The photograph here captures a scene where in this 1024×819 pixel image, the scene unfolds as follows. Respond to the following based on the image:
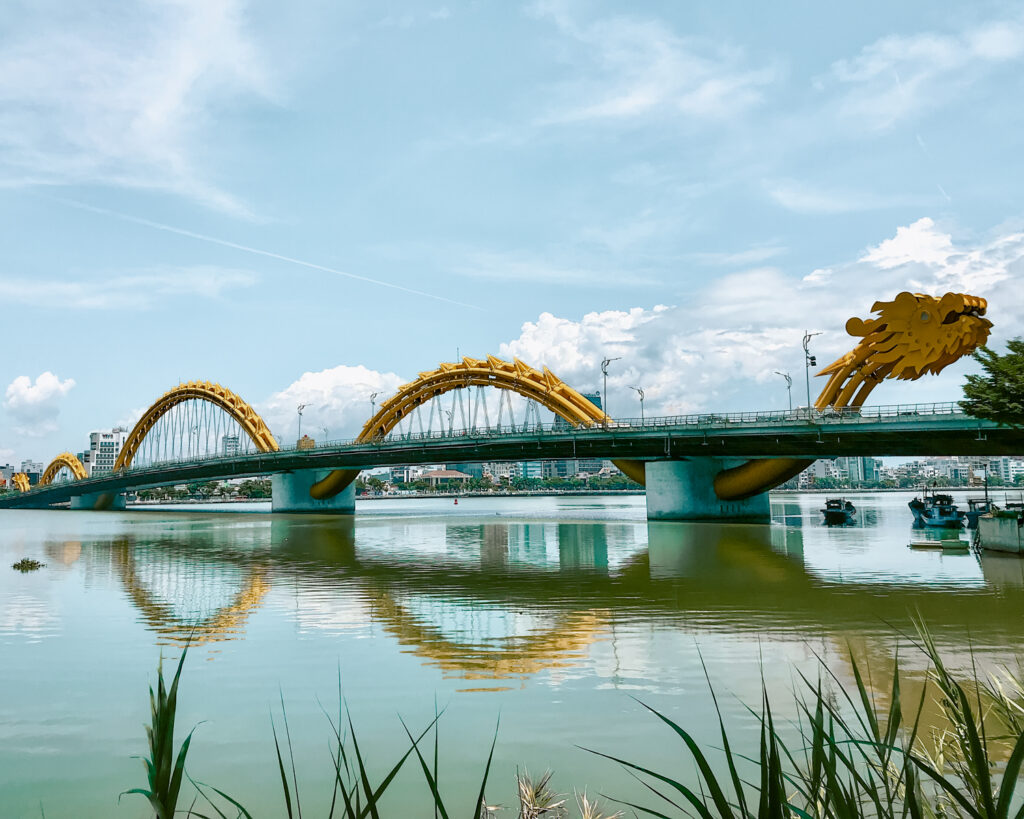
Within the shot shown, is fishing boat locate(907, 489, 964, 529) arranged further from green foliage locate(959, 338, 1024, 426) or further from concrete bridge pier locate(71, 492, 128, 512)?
concrete bridge pier locate(71, 492, 128, 512)

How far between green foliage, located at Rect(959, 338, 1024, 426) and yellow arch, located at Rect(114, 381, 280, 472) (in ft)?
296

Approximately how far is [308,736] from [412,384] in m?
94.8

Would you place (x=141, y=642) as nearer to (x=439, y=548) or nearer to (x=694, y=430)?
(x=439, y=548)

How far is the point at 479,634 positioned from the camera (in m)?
18.1

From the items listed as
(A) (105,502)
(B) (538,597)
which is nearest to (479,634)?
(B) (538,597)

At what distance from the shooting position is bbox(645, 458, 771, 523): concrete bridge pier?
67125 mm

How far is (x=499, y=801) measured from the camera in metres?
8.70

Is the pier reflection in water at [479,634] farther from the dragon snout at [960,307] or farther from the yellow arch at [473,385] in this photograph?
the yellow arch at [473,385]

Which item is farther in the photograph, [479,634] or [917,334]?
[917,334]

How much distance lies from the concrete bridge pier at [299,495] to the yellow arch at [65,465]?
84.1m

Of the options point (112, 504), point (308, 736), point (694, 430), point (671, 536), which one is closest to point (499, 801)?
point (308, 736)

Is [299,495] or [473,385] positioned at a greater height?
[473,385]

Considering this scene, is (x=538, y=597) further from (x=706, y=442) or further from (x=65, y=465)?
(x=65, y=465)

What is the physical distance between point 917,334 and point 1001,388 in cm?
2500
